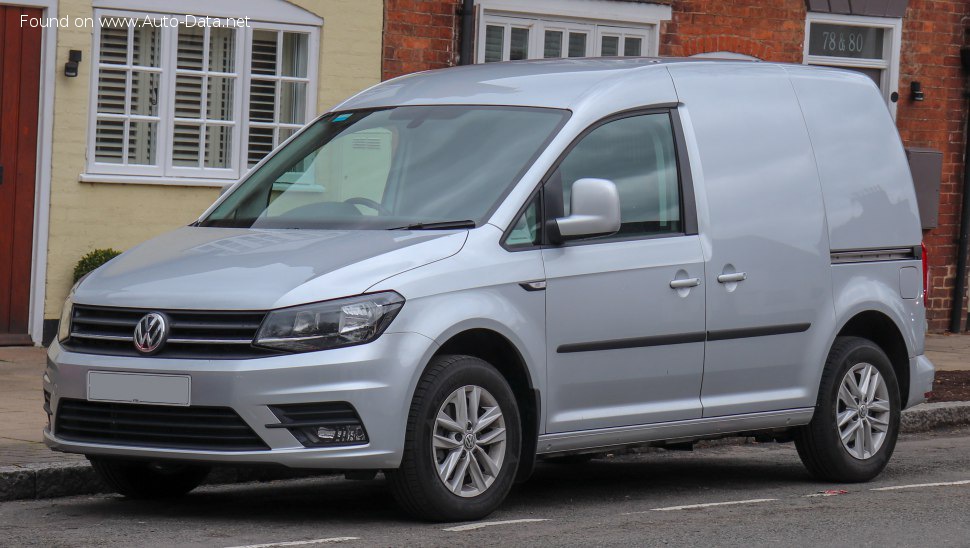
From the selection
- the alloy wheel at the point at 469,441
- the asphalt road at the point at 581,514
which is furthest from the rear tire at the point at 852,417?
the alloy wheel at the point at 469,441

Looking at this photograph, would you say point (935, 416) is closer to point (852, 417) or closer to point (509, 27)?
point (852, 417)

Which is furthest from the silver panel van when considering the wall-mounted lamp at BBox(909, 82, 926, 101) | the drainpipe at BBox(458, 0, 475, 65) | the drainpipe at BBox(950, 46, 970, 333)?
the drainpipe at BBox(950, 46, 970, 333)

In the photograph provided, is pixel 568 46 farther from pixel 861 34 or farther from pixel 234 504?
pixel 234 504

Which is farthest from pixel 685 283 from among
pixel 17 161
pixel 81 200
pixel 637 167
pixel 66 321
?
pixel 17 161

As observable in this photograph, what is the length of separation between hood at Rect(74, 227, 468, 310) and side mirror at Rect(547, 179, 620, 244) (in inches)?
17.4

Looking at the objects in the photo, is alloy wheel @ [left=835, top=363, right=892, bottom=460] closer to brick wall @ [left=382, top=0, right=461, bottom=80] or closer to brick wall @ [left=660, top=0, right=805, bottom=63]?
brick wall @ [left=382, top=0, right=461, bottom=80]

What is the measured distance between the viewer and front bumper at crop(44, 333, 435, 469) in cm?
638

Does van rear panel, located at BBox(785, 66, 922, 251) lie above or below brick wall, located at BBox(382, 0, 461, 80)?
below

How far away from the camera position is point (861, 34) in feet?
57.9

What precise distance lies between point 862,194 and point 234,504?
351cm

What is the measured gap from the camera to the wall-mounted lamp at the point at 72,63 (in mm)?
12945

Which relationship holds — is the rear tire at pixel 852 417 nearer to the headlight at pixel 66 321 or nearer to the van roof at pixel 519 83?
the van roof at pixel 519 83

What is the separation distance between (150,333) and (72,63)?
6.92 m

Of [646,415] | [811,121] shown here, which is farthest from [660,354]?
[811,121]
